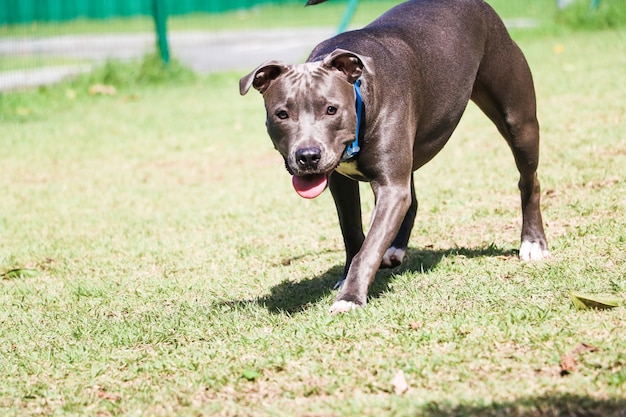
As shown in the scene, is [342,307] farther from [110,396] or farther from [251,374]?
[110,396]

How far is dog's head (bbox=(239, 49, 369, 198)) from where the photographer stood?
15.8 ft

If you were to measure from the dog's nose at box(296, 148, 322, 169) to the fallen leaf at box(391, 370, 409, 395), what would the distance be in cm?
133

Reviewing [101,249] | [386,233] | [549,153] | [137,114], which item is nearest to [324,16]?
[137,114]

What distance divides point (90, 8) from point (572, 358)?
1507 cm

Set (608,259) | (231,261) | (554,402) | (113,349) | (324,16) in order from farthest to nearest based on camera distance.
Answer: (324,16) → (231,261) → (608,259) → (113,349) → (554,402)

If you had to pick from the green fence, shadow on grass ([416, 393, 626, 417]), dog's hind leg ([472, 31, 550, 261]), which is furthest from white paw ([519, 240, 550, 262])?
the green fence

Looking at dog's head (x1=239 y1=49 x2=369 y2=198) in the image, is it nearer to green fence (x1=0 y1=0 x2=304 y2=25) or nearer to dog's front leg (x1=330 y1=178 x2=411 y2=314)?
dog's front leg (x1=330 y1=178 x2=411 y2=314)

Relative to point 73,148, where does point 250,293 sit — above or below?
above

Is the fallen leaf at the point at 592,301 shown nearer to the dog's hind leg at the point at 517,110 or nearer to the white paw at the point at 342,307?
the white paw at the point at 342,307

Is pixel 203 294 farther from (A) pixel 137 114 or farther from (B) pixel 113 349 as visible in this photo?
(A) pixel 137 114

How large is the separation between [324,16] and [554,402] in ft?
87.7

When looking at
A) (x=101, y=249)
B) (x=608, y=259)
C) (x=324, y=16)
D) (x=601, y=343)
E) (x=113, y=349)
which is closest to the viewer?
(x=601, y=343)

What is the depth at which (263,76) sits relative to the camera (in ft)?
17.0

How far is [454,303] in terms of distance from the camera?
4844mm
